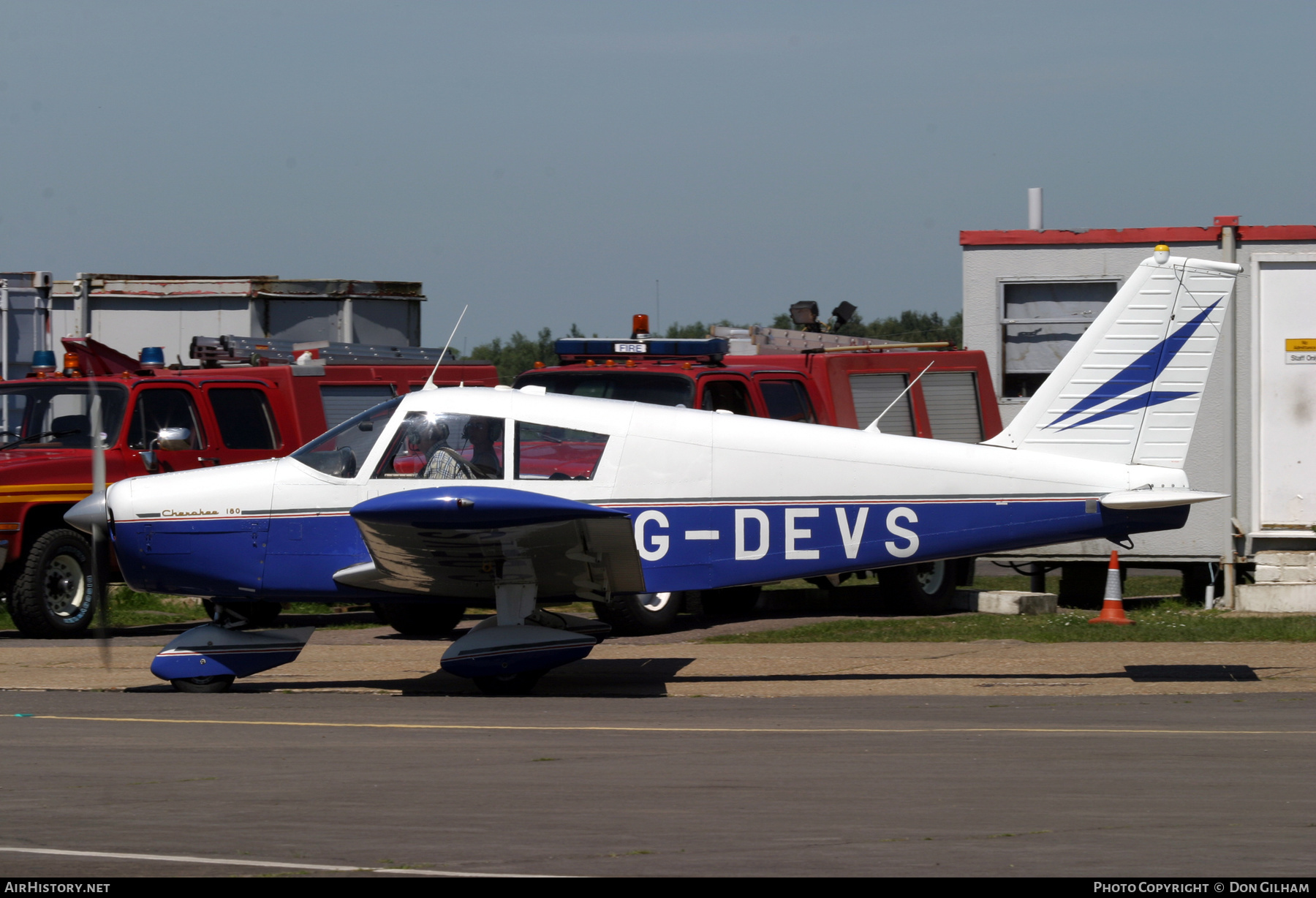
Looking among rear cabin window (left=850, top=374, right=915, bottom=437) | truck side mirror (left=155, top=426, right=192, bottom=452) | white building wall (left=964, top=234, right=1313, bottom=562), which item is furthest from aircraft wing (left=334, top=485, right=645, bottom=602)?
white building wall (left=964, top=234, right=1313, bottom=562)

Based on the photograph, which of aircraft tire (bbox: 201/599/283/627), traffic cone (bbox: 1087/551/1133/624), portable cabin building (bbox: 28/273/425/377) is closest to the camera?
aircraft tire (bbox: 201/599/283/627)

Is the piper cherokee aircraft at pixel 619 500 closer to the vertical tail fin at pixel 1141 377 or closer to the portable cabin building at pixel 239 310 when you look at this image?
the vertical tail fin at pixel 1141 377

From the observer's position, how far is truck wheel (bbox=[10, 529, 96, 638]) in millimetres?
13227

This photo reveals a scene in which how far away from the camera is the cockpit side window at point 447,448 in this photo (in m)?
9.75

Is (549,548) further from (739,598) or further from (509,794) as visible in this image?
(739,598)

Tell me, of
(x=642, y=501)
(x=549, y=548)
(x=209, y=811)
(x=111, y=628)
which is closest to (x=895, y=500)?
(x=642, y=501)

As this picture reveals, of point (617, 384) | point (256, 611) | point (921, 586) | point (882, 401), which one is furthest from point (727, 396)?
point (256, 611)

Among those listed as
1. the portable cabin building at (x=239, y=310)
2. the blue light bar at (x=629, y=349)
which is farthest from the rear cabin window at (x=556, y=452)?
the portable cabin building at (x=239, y=310)

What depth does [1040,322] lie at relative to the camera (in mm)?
15352

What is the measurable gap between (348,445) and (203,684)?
1.95m

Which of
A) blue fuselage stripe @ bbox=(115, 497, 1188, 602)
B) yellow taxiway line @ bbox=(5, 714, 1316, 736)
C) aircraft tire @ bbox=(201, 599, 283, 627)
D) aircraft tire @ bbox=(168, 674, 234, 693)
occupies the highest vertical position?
blue fuselage stripe @ bbox=(115, 497, 1188, 602)

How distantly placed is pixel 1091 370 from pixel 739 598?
5.70 meters

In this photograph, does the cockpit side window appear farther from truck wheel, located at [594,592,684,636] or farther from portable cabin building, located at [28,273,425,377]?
portable cabin building, located at [28,273,425,377]

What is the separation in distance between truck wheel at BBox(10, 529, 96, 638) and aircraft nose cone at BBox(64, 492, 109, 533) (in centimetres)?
370
